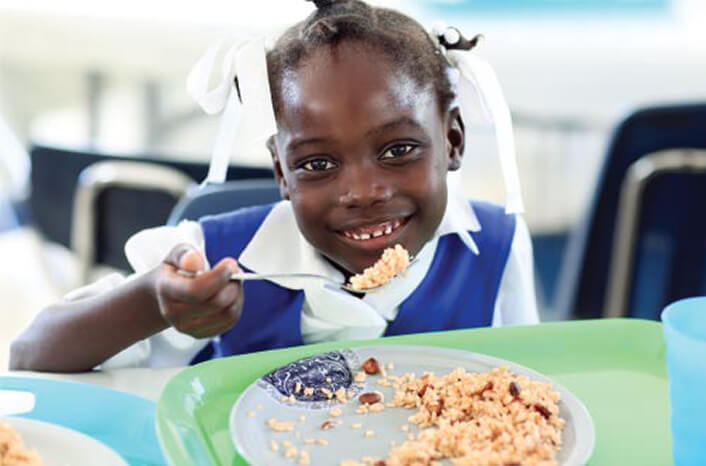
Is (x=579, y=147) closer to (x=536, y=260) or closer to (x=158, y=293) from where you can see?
(x=536, y=260)

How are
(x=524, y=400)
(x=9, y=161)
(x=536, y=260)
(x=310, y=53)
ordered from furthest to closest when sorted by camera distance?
(x=9, y=161) < (x=536, y=260) < (x=310, y=53) < (x=524, y=400)

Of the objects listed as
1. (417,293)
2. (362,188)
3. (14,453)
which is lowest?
(14,453)

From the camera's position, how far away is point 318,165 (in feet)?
3.35

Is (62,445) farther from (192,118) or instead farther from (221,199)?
(192,118)

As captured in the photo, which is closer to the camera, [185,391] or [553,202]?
[185,391]

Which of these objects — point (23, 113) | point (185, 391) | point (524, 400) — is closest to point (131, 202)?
point (185, 391)

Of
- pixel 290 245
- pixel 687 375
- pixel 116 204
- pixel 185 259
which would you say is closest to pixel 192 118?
pixel 116 204

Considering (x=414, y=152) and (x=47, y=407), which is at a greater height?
(x=414, y=152)

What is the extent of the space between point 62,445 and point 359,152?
0.40 meters

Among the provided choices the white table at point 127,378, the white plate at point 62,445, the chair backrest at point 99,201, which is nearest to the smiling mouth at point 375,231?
the white table at point 127,378

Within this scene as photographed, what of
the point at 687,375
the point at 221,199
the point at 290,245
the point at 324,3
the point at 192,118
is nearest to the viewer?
the point at 687,375

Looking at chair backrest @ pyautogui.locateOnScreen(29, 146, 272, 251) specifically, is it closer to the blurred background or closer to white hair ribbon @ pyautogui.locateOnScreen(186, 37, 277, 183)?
the blurred background

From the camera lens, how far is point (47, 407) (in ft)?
2.87

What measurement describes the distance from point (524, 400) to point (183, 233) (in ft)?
1.57
